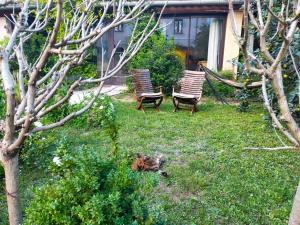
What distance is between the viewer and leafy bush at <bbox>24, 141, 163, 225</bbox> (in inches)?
82.4

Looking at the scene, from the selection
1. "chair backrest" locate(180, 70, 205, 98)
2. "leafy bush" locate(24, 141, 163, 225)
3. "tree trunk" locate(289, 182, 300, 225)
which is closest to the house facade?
"chair backrest" locate(180, 70, 205, 98)

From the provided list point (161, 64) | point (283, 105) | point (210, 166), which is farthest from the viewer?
point (161, 64)

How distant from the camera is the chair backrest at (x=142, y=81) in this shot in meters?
8.61

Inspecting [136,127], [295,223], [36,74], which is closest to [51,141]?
[136,127]

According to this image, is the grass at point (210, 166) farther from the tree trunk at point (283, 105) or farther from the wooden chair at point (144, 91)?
the tree trunk at point (283, 105)

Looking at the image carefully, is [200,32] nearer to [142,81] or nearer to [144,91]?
[142,81]

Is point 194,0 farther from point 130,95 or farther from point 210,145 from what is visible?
point 210,145

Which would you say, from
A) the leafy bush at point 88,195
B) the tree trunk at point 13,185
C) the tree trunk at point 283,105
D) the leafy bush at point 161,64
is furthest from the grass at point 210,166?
the leafy bush at point 161,64

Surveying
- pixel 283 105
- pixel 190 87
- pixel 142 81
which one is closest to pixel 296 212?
pixel 283 105

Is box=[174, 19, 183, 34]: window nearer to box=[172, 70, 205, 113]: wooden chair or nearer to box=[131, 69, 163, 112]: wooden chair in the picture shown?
box=[172, 70, 205, 113]: wooden chair

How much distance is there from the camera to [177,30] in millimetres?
11531

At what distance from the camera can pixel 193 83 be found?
882 centimetres

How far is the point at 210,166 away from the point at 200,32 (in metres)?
8.04

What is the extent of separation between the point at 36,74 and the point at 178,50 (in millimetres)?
10577
